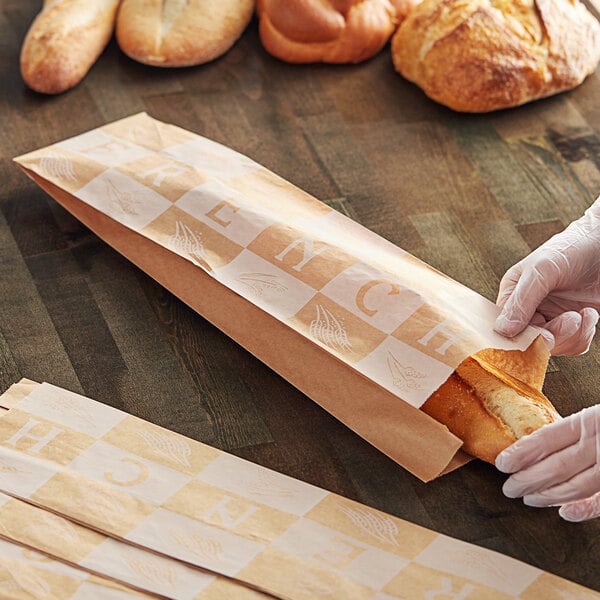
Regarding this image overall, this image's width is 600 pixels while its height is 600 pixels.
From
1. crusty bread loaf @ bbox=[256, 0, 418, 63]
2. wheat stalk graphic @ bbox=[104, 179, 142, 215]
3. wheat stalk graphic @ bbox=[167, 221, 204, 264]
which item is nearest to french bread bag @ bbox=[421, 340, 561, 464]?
wheat stalk graphic @ bbox=[167, 221, 204, 264]

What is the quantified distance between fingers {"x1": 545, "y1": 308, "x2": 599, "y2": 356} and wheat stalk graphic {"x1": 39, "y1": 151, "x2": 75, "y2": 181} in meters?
0.86

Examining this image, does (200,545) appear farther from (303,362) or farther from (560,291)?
(560,291)

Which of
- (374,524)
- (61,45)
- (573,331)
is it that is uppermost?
(61,45)

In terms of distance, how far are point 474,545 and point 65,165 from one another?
958 mm

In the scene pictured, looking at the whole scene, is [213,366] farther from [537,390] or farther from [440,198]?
[440,198]

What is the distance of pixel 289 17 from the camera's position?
2.13 metres

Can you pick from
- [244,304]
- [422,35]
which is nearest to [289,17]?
[422,35]

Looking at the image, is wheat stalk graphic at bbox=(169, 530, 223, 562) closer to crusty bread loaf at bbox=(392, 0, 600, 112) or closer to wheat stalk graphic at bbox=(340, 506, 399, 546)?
wheat stalk graphic at bbox=(340, 506, 399, 546)

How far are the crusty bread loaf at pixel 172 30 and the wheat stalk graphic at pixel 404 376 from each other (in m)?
1.08

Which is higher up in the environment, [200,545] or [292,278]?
[292,278]

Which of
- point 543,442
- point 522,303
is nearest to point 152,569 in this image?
point 543,442

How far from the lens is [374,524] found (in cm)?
125

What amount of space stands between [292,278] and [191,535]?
1.45 feet

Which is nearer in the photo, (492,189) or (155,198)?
(155,198)
